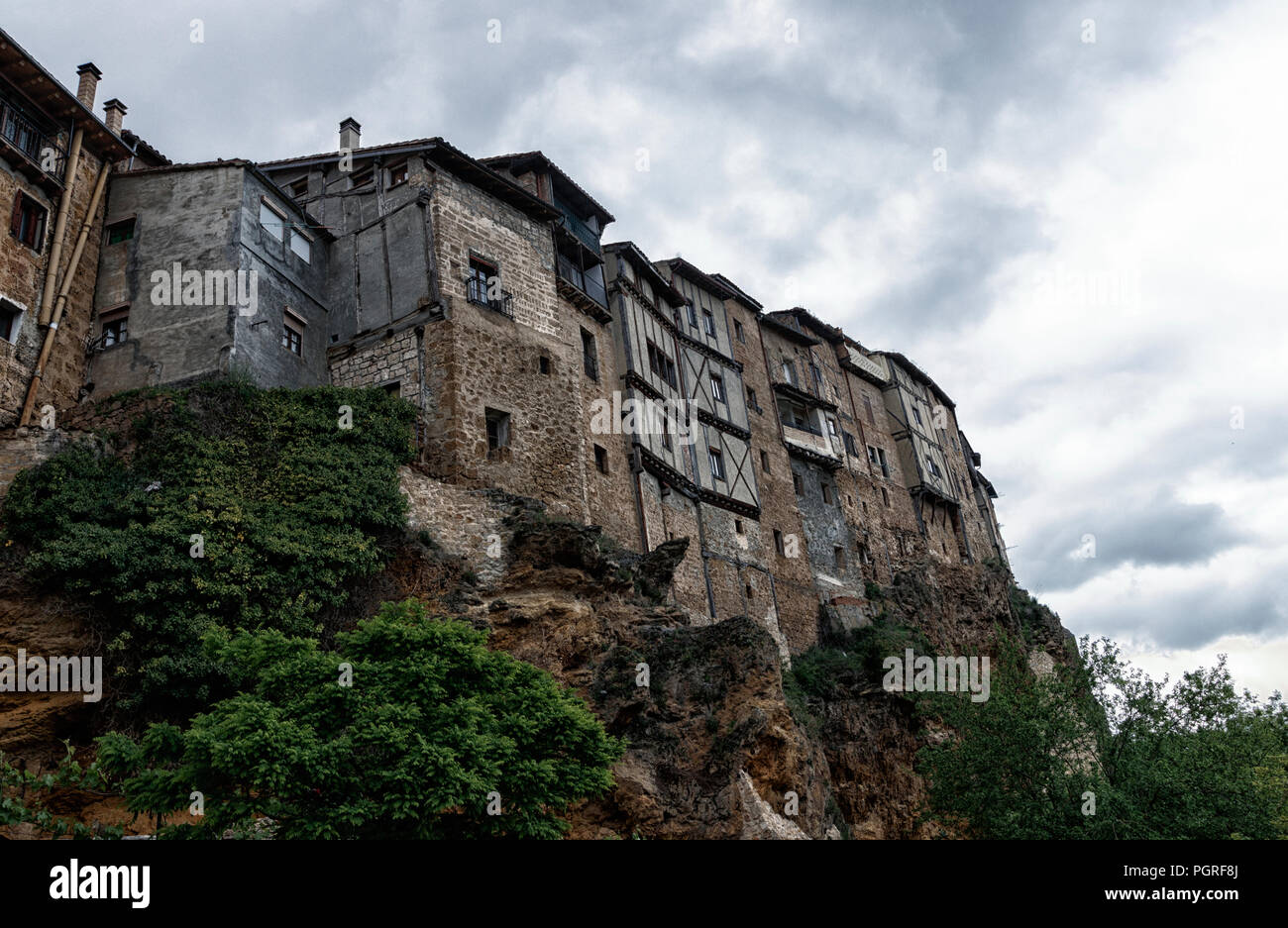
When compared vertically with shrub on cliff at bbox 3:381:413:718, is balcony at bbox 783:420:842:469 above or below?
above

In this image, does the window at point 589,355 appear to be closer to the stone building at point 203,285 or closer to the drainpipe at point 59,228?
the stone building at point 203,285

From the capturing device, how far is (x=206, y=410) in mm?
19250

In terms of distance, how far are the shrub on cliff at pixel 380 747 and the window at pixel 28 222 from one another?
14349 mm

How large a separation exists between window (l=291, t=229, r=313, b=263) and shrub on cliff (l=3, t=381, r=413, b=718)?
6.60m

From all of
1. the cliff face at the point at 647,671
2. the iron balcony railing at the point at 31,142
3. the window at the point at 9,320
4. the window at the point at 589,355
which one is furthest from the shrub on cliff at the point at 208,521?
the iron balcony railing at the point at 31,142

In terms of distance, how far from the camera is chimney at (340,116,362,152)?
2820cm

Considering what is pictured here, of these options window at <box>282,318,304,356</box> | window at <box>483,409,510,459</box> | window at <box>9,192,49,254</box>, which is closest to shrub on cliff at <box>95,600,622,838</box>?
window at <box>483,409,510,459</box>

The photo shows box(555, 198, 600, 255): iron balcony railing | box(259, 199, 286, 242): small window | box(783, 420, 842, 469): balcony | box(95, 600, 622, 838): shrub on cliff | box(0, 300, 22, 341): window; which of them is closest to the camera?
box(95, 600, 622, 838): shrub on cliff

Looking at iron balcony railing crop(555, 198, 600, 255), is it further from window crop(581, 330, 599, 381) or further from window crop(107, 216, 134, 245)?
window crop(107, 216, 134, 245)

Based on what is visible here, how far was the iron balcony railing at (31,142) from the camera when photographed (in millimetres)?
22047

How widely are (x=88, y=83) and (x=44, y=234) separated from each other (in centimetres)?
558

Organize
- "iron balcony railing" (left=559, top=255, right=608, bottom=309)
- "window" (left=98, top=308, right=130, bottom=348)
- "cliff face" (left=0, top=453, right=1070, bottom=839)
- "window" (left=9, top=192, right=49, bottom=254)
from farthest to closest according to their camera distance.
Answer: "iron balcony railing" (left=559, top=255, right=608, bottom=309) < "window" (left=98, top=308, right=130, bottom=348) < "window" (left=9, top=192, right=49, bottom=254) < "cliff face" (left=0, top=453, right=1070, bottom=839)

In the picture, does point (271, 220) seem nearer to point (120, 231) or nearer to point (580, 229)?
point (120, 231)

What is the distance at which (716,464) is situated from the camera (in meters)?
32.4
